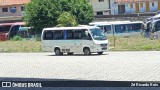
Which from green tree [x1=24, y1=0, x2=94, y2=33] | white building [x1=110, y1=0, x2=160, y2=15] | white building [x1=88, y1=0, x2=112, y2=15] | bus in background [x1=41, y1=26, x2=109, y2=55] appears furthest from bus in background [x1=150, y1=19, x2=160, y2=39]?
white building [x1=110, y1=0, x2=160, y2=15]

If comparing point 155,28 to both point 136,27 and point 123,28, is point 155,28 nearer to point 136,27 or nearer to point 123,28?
point 136,27

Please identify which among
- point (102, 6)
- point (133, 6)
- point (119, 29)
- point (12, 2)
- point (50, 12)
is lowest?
point (119, 29)

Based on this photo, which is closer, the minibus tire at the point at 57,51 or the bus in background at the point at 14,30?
the minibus tire at the point at 57,51

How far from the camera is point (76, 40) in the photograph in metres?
30.3

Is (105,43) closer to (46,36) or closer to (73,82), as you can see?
(46,36)

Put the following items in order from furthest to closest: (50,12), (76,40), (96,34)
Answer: (50,12), (76,40), (96,34)

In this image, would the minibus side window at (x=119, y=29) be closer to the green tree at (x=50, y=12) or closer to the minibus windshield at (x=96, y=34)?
the green tree at (x=50, y=12)

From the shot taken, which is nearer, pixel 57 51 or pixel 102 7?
pixel 57 51

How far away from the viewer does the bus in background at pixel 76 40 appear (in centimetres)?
2984

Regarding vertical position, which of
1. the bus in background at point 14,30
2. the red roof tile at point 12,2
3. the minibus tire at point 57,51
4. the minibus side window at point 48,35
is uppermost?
the minibus side window at point 48,35

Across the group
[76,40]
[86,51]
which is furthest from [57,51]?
[86,51]

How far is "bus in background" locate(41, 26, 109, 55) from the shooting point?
97.9ft

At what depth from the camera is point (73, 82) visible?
862cm

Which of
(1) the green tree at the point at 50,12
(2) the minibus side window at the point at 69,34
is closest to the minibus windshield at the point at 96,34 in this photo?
(2) the minibus side window at the point at 69,34
